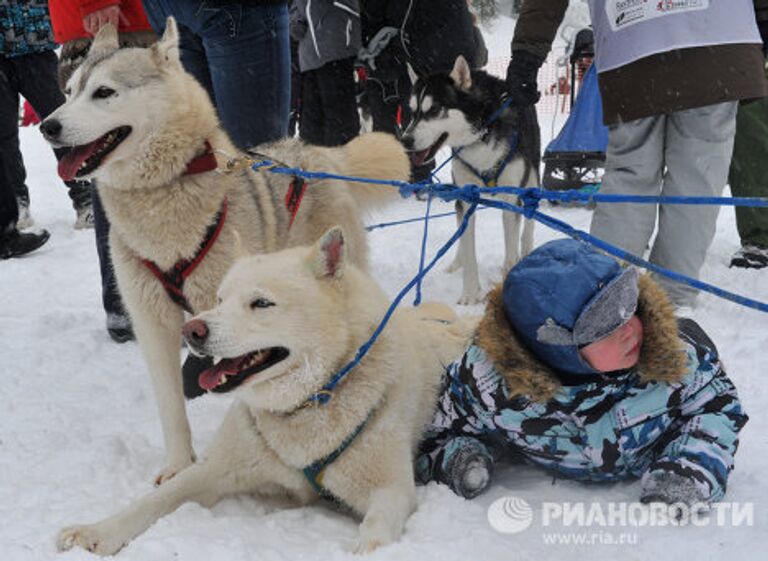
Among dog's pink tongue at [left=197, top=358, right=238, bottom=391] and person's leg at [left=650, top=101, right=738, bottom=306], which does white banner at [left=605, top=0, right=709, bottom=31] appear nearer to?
person's leg at [left=650, top=101, right=738, bottom=306]

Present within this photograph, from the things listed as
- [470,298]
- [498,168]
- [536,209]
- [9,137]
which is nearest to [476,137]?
[498,168]

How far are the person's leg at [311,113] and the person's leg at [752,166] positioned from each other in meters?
3.60

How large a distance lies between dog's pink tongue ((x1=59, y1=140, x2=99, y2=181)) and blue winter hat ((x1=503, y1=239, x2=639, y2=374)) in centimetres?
130

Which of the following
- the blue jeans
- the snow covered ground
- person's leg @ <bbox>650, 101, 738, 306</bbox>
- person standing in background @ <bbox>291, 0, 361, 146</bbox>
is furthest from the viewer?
person standing in background @ <bbox>291, 0, 361, 146</bbox>

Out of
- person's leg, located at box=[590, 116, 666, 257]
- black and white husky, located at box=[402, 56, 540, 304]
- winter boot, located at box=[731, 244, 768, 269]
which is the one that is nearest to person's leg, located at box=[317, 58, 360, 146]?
black and white husky, located at box=[402, 56, 540, 304]

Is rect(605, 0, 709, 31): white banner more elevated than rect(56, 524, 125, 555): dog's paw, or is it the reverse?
rect(605, 0, 709, 31): white banner

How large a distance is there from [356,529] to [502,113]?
9.70 ft

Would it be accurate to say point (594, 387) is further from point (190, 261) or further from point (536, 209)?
point (190, 261)

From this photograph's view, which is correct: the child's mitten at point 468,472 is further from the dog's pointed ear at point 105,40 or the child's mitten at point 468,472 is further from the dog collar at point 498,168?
the dog collar at point 498,168

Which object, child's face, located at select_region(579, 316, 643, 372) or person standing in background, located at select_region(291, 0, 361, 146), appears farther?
person standing in background, located at select_region(291, 0, 361, 146)

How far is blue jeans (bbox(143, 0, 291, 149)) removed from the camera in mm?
2709

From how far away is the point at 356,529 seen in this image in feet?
6.30

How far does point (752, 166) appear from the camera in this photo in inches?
166

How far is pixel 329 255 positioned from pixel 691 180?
1.83 meters
